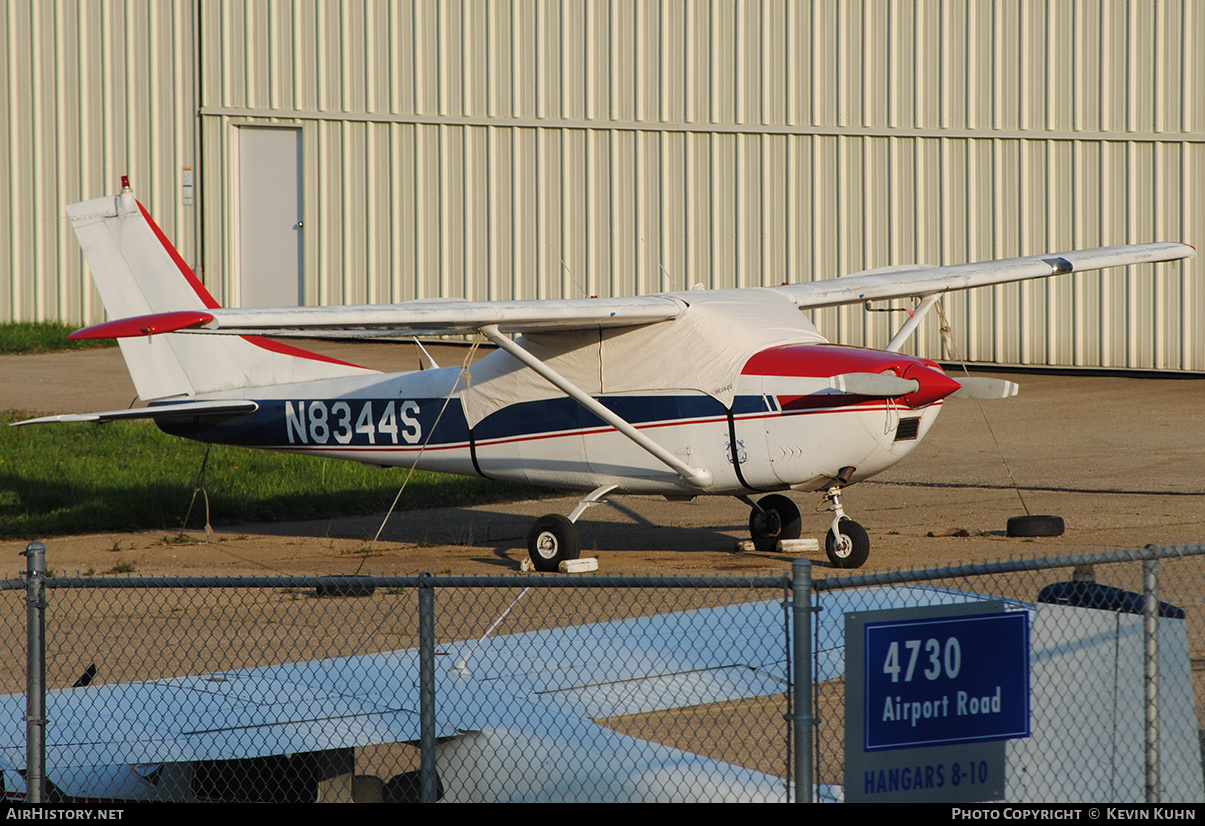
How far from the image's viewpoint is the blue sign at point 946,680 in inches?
168

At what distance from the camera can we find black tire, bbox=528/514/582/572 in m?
9.95

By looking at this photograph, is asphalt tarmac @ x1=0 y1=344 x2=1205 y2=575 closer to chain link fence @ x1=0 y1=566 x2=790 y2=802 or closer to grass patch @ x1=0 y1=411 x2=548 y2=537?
grass patch @ x1=0 y1=411 x2=548 y2=537

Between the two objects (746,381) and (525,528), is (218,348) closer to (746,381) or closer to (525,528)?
(525,528)

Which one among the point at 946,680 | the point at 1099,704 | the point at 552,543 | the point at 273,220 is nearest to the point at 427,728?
the point at 946,680

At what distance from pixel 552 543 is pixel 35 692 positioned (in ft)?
17.3

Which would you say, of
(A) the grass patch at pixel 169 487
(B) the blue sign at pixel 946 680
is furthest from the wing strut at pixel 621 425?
(B) the blue sign at pixel 946 680

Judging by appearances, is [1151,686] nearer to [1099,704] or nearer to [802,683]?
[1099,704]

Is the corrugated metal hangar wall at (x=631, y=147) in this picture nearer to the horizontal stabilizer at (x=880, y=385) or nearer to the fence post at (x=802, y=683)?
the horizontal stabilizer at (x=880, y=385)

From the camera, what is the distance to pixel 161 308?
11.4m

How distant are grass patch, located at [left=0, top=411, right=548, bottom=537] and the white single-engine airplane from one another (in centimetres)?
138

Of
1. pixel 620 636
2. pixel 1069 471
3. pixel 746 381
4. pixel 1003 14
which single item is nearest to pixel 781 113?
pixel 1003 14

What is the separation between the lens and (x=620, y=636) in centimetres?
586

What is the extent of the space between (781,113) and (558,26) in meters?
3.93

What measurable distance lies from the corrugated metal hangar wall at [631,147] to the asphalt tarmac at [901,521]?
4216 mm
